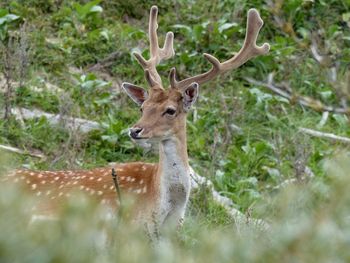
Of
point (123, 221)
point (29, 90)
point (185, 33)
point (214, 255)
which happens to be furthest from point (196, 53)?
point (214, 255)

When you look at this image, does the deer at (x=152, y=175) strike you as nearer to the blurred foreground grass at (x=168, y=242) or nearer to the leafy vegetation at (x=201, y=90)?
the leafy vegetation at (x=201, y=90)

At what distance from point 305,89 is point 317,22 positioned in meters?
1.30

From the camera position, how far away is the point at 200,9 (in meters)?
12.2

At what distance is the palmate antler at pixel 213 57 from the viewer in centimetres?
762

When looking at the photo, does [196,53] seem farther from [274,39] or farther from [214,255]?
[214,255]

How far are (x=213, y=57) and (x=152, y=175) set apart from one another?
37.9 inches

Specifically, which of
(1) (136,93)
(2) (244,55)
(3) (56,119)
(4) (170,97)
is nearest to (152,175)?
(4) (170,97)

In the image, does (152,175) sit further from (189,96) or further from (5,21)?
(5,21)

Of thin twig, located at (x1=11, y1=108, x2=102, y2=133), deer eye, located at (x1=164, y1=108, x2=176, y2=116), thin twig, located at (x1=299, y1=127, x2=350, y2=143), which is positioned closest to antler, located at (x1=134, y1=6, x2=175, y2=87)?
Result: deer eye, located at (x1=164, y1=108, x2=176, y2=116)

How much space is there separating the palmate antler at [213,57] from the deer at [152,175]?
11 millimetres

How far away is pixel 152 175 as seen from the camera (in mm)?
7336

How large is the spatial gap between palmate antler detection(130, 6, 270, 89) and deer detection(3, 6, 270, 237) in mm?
11

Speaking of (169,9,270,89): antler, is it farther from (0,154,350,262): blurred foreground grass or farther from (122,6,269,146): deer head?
(0,154,350,262): blurred foreground grass

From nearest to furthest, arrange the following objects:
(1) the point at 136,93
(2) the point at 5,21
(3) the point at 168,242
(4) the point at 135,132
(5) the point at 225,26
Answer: (3) the point at 168,242 < (4) the point at 135,132 < (1) the point at 136,93 < (2) the point at 5,21 < (5) the point at 225,26
